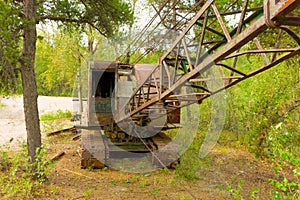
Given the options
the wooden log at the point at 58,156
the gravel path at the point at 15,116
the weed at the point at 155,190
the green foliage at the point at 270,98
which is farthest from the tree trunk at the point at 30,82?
the green foliage at the point at 270,98

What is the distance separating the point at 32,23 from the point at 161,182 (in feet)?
15.5

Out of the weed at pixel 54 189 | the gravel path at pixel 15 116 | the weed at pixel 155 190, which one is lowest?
the weed at pixel 155 190

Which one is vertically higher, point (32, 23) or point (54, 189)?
point (32, 23)

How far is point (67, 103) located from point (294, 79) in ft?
66.0

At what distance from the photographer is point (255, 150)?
9.17 metres

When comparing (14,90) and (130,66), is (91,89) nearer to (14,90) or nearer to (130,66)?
(130,66)

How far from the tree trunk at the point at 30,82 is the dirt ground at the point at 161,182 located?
110 cm

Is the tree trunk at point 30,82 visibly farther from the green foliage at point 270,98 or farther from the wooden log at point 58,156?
the green foliage at point 270,98

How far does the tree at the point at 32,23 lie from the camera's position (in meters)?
5.46

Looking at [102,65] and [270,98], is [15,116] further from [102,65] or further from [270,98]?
[270,98]

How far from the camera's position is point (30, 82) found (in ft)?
21.2

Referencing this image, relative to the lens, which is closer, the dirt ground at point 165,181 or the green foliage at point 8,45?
the green foliage at point 8,45

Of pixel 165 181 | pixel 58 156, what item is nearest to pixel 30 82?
pixel 58 156

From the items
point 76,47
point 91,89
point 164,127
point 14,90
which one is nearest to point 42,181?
point 14,90
